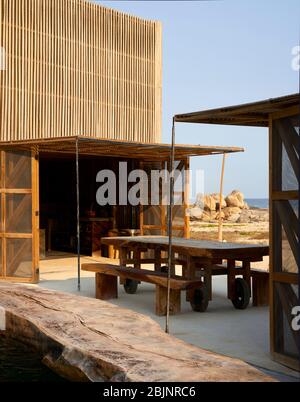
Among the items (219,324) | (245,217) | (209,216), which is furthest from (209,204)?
(219,324)

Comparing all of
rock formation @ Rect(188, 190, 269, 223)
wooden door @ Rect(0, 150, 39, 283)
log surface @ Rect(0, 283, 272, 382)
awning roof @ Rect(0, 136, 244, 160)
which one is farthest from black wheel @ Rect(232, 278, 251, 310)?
rock formation @ Rect(188, 190, 269, 223)

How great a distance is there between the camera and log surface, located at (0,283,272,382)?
5.11 meters

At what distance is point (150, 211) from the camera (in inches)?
634

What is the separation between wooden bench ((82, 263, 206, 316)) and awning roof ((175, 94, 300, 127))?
228 centimetres

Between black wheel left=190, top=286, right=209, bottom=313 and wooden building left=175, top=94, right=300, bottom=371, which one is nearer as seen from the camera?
wooden building left=175, top=94, right=300, bottom=371

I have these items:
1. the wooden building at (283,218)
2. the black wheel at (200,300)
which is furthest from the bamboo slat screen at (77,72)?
the wooden building at (283,218)

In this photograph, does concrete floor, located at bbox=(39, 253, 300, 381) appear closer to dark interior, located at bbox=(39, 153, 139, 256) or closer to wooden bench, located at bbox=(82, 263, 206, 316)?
wooden bench, located at bbox=(82, 263, 206, 316)

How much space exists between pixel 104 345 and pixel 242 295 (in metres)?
3.76

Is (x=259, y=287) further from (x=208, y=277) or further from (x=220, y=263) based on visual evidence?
(x=208, y=277)

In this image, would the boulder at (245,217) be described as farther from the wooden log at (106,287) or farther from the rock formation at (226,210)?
the wooden log at (106,287)

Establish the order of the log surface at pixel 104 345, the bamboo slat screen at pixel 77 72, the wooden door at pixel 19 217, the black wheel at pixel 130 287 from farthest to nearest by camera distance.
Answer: the bamboo slat screen at pixel 77 72
the wooden door at pixel 19 217
the black wheel at pixel 130 287
the log surface at pixel 104 345

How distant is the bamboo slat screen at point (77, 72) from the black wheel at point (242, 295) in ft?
22.6

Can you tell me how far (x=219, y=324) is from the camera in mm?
8195

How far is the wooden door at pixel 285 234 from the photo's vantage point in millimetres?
6090
